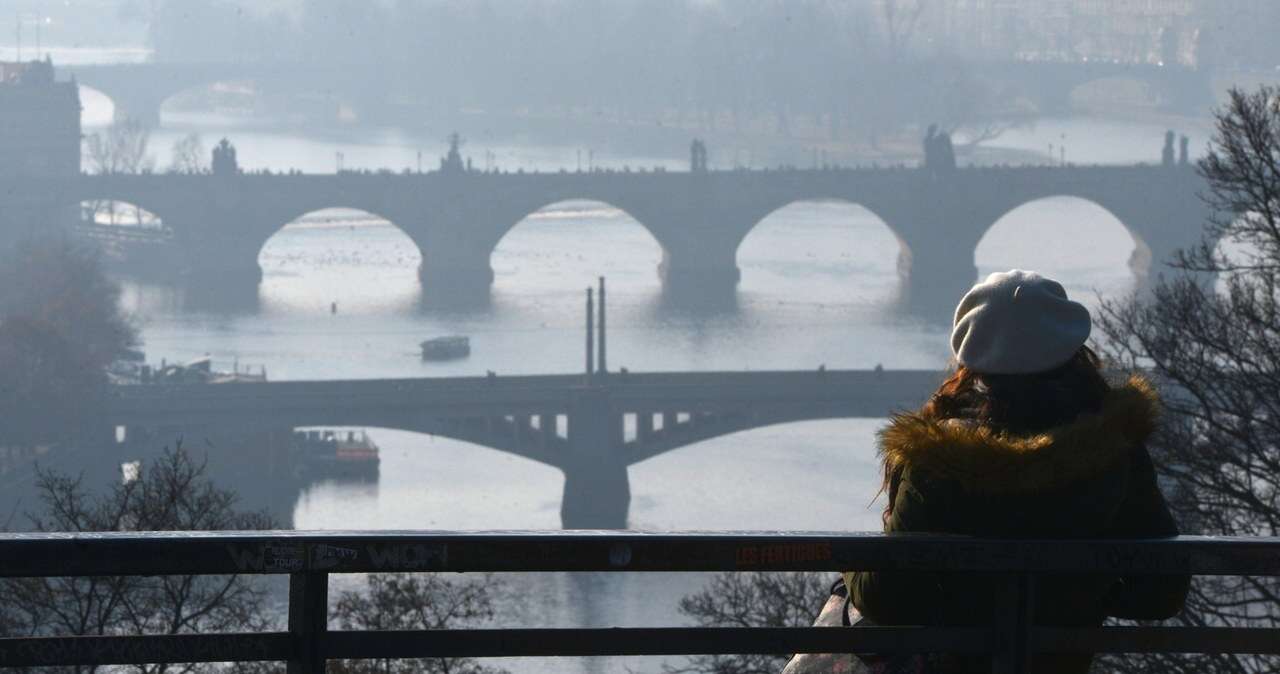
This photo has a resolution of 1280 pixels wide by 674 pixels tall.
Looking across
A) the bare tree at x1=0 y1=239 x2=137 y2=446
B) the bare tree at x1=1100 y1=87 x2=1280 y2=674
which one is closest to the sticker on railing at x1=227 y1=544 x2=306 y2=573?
the bare tree at x1=1100 y1=87 x2=1280 y2=674

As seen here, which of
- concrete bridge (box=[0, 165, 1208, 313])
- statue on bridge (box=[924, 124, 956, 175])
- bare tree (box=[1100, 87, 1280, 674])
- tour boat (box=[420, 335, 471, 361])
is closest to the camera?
bare tree (box=[1100, 87, 1280, 674])

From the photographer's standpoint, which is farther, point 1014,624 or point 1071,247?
point 1071,247

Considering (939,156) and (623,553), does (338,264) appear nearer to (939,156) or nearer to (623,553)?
(939,156)

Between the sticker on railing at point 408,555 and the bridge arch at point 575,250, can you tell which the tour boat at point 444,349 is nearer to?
the bridge arch at point 575,250

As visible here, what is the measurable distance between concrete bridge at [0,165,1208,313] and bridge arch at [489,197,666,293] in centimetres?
42

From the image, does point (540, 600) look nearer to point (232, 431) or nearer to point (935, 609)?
point (232, 431)

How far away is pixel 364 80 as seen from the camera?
2238 inches

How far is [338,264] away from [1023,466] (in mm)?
32301

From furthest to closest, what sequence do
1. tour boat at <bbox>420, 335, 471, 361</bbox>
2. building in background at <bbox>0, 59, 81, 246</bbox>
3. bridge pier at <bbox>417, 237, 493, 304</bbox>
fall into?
1. building in background at <bbox>0, 59, 81, 246</bbox>
2. bridge pier at <bbox>417, 237, 493, 304</bbox>
3. tour boat at <bbox>420, 335, 471, 361</bbox>

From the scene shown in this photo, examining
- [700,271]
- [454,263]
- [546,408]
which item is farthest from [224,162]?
[546,408]

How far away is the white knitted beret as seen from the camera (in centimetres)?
131

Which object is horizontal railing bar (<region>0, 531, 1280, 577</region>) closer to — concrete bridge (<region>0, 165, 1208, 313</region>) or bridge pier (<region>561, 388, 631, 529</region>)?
bridge pier (<region>561, 388, 631, 529</region>)

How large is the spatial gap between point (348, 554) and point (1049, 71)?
1913 inches

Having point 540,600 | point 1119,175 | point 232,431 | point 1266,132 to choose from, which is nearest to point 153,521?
point 1266,132
